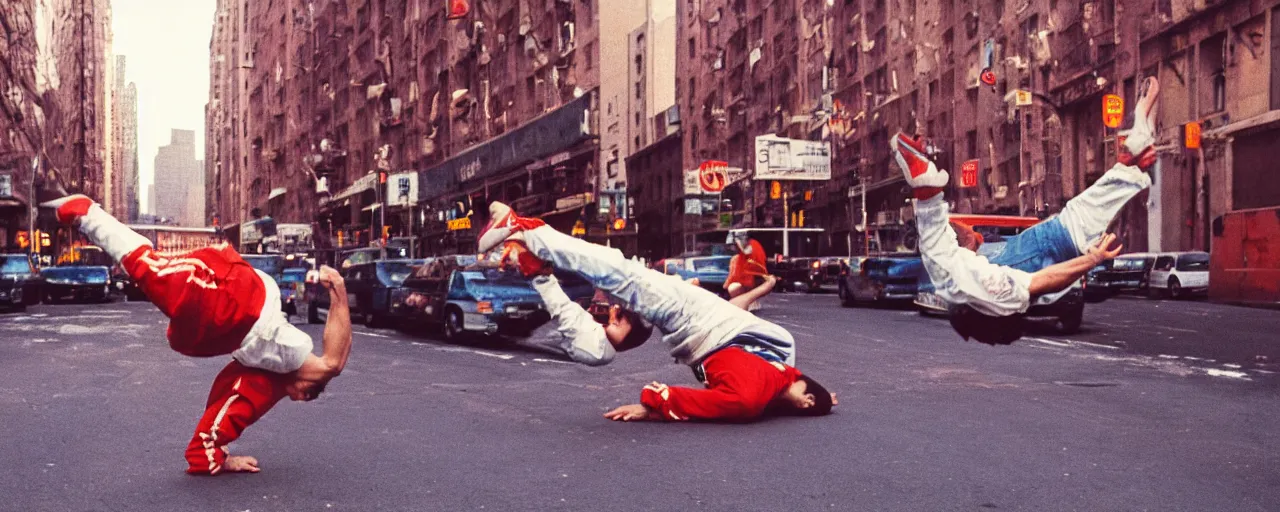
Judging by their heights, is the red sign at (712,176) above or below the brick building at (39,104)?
below

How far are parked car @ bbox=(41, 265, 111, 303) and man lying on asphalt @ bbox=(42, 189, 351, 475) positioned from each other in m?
35.6

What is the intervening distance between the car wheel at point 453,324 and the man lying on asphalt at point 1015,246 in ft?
57.5

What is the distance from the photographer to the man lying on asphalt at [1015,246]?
2.85 m

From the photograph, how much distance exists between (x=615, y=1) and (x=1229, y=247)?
5683cm

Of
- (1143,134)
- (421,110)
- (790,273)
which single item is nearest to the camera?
(1143,134)

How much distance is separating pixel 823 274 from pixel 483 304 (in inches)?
1055

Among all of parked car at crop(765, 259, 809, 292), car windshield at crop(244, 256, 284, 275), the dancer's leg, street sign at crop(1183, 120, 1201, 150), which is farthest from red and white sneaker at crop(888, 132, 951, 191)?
parked car at crop(765, 259, 809, 292)

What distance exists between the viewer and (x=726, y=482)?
24.5 ft

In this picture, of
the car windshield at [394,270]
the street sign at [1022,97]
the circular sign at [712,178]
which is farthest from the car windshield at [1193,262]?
the circular sign at [712,178]

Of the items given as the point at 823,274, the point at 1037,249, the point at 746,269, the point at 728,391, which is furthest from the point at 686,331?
the point at 823,274

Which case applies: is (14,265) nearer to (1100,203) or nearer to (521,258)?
(521,258)

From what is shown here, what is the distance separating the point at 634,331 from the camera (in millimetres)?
5633

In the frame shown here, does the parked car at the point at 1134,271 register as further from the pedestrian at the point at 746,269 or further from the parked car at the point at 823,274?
the pedestrian at the point at 746,269

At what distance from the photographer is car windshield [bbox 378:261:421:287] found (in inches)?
999
